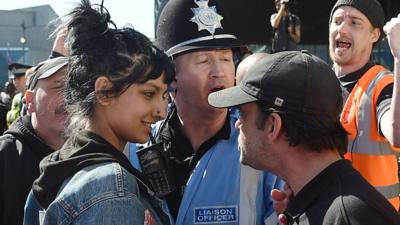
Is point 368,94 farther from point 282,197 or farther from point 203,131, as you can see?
point 282,197

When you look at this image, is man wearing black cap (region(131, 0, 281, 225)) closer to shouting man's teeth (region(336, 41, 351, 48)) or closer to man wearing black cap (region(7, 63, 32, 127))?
shouting man's teeth (region(336, 41, 351, 48))

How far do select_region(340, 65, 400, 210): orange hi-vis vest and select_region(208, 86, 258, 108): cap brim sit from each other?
59.4 inches

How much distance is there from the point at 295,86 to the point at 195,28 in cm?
99

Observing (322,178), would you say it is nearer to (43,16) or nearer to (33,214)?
(33,214)

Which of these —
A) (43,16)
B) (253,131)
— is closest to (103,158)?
(253,131)

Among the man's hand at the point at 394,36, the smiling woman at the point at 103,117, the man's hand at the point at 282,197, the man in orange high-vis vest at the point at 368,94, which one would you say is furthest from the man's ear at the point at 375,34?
the smiling woman at the point at 103,117

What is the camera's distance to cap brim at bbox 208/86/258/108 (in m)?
1.99

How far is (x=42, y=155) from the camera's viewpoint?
3.04 metres

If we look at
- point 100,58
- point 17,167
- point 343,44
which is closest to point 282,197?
point 100,58

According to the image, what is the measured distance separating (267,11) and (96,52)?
437 inches

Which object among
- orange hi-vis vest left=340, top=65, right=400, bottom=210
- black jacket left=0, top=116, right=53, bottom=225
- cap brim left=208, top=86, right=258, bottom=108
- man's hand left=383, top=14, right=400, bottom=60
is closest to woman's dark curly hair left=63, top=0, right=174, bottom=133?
cap brim left=208, top=86, right=258, bottom=108

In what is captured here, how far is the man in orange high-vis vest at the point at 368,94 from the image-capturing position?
3.23m

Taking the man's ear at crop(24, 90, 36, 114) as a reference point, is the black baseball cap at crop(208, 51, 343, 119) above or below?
above

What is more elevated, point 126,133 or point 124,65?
point 124,65
